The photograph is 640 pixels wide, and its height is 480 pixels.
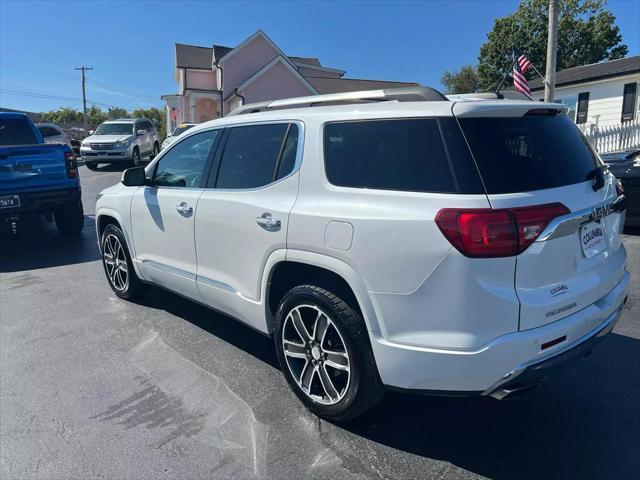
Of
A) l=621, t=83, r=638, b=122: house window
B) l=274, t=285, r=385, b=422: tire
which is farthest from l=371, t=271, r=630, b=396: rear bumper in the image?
l=621, t=83, r=638, b=122: house window

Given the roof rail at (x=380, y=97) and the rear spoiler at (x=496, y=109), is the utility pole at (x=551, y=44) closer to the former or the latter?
the roof rail at (x=380, y=97)

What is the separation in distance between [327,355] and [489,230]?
1.25 m

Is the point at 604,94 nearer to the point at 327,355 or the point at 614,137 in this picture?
the point at 614,137

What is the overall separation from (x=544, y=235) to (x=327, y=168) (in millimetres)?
1223

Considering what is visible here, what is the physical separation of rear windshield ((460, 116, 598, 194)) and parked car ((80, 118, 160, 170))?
1813cm

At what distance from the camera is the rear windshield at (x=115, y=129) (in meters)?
19.5

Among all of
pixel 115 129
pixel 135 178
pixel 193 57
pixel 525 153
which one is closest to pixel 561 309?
pixel 525 153

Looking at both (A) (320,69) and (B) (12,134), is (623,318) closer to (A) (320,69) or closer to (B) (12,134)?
(B) (12,134)

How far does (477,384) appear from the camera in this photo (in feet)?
7.64

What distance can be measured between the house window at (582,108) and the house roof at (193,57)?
23714 mm

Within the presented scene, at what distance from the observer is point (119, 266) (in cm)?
510

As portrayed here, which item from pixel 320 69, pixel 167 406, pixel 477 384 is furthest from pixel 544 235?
pixel 320 69

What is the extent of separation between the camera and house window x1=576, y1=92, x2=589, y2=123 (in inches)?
931

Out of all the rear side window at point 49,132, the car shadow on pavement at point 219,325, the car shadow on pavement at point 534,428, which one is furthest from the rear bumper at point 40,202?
the rear side window at point 49,132
